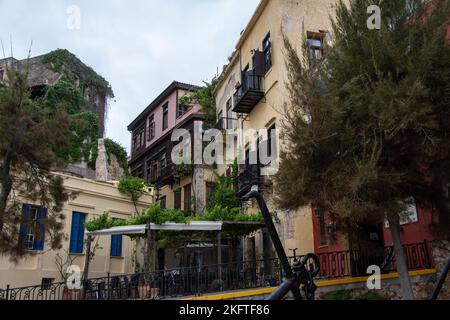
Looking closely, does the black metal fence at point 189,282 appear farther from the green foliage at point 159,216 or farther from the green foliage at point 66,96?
the green foliage at point 66,96

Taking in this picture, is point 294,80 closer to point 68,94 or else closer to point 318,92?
point 318,92

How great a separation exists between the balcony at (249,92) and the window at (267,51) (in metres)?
0.66

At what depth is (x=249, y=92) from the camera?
62.7 ft

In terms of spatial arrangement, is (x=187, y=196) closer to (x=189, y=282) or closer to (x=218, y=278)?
(x=218, y=278)

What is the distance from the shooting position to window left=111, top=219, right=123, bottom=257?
72.1 feet

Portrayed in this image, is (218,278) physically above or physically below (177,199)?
below

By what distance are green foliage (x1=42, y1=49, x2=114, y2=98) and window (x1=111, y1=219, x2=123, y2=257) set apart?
43.2 feet

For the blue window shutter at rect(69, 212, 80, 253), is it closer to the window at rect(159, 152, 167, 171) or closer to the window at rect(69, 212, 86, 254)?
the window at rect(69, 212, 86, 254)

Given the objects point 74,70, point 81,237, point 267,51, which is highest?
point 74,70

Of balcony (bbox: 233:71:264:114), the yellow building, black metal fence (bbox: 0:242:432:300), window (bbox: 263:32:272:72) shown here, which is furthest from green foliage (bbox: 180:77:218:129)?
black metal fence (bbox: 0:242:432:300)

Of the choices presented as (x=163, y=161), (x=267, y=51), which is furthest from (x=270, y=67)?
(x=163, y=161)

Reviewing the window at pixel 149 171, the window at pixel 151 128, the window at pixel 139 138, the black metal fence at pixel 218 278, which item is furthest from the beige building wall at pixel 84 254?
the window at pixel 139 138

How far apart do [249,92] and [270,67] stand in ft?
4.31
